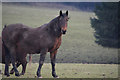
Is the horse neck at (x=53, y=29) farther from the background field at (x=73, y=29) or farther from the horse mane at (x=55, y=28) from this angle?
the background field at (x=73, y=29)

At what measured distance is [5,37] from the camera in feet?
40.9

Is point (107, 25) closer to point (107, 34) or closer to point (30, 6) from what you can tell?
point (107, 34)

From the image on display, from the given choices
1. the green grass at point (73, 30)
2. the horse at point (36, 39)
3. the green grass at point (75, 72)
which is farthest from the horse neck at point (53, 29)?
the green grass at point (73, 30)

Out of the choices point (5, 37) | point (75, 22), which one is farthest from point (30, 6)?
point (5, 37)

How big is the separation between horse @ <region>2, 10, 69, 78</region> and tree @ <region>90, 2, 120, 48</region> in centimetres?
1699

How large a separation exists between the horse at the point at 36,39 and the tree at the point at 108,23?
669 inches

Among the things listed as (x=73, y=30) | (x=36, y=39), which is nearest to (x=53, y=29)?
(x=36, y=39)

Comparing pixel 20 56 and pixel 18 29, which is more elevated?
pixel 18 29

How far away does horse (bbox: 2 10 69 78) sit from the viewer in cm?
1149

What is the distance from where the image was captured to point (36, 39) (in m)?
11.7

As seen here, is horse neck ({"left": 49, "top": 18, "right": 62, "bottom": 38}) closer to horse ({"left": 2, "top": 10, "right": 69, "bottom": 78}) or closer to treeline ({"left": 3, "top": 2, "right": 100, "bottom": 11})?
horse ({"left": 2, "top": 10, "right": 69, "bottom": 78})

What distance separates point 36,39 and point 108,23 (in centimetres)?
1764

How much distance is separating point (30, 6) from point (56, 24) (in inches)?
2037

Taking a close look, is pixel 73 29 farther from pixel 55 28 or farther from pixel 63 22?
pixel 63 22
